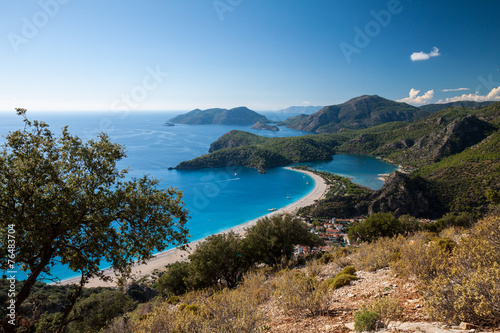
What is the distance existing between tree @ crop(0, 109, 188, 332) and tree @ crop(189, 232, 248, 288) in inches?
364

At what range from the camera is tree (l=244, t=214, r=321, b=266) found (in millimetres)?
18391

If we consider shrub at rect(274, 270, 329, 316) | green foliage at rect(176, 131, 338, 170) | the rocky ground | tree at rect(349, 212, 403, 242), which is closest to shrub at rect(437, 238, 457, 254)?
the rocky ground

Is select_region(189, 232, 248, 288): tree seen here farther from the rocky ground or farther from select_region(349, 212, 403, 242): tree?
select_region(349, 212, 403, 242): tree

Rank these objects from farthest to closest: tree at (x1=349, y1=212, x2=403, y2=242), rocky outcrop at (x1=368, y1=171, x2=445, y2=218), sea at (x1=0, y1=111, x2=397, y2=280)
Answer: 1. sea at (x1=0, y1=111, x2=397, y2=280)
2. rocky outcrop at (x1=368, y1=171, x2=445, y2=218)
3. tree at (x1=349, y1=212, x2=403, y2=242)

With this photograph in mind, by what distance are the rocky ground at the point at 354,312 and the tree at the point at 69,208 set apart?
3941 mm

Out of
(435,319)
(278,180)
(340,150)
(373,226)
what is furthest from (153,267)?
(340,150)

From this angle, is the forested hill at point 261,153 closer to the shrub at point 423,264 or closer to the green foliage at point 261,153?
the green foliage at point 261,153

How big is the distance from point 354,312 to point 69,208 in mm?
7919

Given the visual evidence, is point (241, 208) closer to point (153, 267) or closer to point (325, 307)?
point (153, 267)

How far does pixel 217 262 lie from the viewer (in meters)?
15.9

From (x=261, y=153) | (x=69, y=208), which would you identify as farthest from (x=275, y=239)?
(x=261, y=153)

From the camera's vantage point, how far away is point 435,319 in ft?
14.0

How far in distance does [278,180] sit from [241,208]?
37065mm

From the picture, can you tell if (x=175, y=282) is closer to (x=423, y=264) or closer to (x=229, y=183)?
(x=423, y=264)
